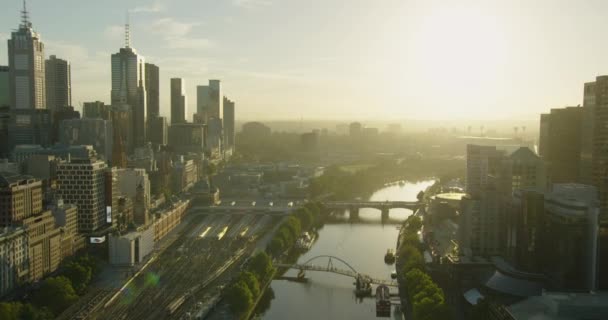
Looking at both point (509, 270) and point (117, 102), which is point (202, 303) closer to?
point (509, 270)

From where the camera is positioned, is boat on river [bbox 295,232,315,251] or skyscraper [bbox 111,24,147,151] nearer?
boat on river [bbox 295,232,315,251]

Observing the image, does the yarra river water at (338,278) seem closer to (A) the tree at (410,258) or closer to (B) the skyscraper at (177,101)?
(A) the tree at (410,258)

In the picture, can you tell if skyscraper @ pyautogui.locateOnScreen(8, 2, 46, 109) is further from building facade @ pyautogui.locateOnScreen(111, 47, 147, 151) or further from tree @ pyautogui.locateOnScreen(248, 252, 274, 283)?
tree @ pyautogui.locateOnScreen(248, 252, 274, 283)

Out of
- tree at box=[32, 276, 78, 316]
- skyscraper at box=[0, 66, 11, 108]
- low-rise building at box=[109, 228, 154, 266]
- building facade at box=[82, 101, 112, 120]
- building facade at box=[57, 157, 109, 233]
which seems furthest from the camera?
building facade at box=[82, 101, 112, 120]

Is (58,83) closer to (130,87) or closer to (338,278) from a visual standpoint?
(130,87)

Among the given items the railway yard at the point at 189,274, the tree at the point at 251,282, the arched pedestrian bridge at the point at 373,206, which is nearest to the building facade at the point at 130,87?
the arched pedestrian bridge at the point at 373,206

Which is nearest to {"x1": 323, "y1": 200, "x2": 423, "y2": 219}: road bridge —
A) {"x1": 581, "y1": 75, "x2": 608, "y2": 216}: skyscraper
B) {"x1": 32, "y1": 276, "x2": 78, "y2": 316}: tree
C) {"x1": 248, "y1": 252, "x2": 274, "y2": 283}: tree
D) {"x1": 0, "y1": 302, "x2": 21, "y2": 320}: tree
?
{"x1": 581, "y1": 75, "x2": 608, "y2": 216}: skyscraper

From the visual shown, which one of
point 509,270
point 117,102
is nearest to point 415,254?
point 509,270
